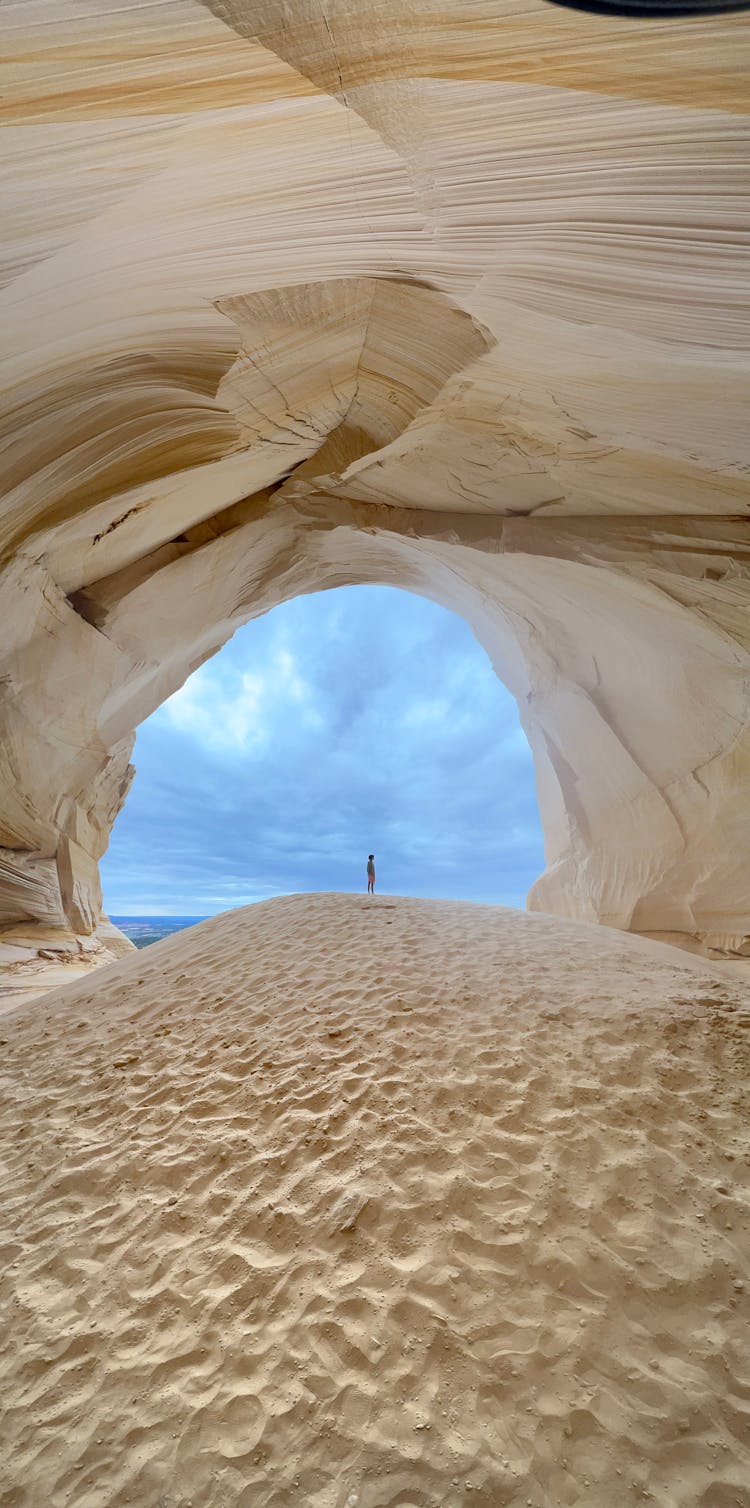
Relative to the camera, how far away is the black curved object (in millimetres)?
2082

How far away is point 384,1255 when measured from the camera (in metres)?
2.79

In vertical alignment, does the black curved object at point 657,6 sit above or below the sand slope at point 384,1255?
above

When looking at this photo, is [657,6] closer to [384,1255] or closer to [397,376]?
[397,376]

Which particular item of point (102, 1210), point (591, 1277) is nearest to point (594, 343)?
point (591, 1277)

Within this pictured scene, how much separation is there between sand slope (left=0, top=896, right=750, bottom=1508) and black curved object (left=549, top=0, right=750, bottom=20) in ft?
17.1

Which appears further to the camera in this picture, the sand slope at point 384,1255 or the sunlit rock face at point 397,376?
the sunlit rock face at point 397,376

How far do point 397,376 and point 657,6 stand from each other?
373 cm

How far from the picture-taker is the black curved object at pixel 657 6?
82.0 inches

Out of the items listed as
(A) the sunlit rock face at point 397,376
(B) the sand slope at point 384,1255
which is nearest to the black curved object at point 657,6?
(A) the sunlit rock face at point 397,376

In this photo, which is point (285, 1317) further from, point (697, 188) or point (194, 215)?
point (697, 188)

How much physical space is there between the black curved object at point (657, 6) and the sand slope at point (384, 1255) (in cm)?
520

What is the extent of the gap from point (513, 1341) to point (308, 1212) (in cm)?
114

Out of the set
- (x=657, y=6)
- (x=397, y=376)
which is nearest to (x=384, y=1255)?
(x=657, y=6)

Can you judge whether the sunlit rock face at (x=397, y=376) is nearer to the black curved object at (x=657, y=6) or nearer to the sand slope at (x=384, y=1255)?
the black curved object at (x=657, y=6)
